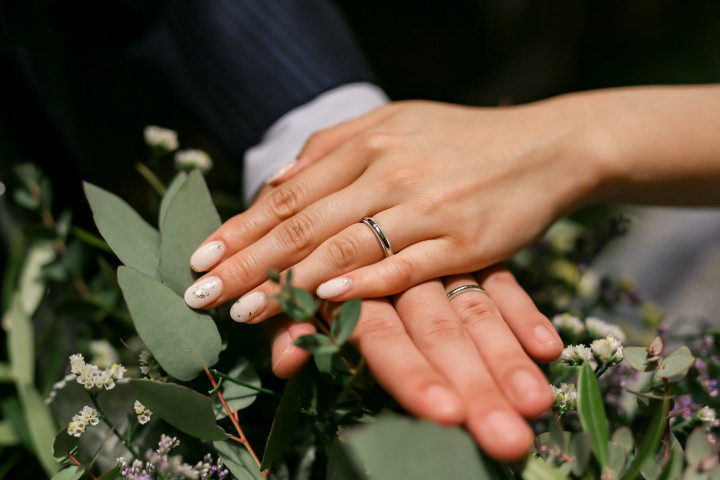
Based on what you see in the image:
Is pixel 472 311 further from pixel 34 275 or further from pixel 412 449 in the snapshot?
pixel 34 275

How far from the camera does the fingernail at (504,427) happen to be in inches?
14.2

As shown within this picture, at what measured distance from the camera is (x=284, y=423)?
438 mm

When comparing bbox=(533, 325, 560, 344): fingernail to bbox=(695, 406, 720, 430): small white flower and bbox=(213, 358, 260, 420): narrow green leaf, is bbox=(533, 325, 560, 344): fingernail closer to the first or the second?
bbox=(695, 406, 720, 430): small white flower

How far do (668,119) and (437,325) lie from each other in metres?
0.39

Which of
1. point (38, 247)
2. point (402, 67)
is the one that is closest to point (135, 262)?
point (38, 247)

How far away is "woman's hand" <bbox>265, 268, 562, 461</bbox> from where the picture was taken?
1.26ft

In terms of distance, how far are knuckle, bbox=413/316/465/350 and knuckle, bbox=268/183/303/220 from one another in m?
0.22

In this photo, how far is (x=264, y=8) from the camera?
854 millimetres

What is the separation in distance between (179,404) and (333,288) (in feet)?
0.60

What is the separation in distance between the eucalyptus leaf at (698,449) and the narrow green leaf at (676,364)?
0.05 m

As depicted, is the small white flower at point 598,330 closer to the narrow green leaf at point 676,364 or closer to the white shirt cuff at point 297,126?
the narrow green leaf at point 676,364

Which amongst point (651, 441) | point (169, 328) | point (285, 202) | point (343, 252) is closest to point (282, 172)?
point (285, 202)

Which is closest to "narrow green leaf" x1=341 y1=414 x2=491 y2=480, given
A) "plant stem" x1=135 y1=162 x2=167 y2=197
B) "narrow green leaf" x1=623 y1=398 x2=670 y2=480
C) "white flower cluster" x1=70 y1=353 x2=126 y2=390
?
"narrow green leaf" x1=623 y1=398 x2=670 y2=480

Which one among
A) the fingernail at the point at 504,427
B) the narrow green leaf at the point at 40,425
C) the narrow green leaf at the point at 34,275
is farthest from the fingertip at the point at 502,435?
the narrow green leaf at the point at 34,275
